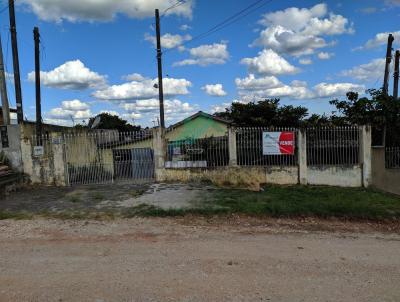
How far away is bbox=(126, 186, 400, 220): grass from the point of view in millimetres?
9242

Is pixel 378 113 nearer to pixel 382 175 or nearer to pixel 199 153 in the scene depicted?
pixel 382 175

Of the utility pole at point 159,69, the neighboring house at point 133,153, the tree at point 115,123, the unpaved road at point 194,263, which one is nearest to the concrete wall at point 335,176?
the neighboring house at point 133,153

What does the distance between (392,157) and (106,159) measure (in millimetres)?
12847

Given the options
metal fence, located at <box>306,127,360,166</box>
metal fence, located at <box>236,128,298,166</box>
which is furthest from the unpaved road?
Answer: metal fence, located at <box>306,127,360,166</box>

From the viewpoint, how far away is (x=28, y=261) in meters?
5.96

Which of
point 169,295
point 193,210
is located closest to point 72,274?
point 169,295

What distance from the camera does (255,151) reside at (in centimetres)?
1494

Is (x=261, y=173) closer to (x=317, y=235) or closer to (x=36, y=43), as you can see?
(x=317, y=235)

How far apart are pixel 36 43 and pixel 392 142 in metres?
17.9

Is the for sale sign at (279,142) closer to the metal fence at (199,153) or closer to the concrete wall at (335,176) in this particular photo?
the concrete wall at (335,176)

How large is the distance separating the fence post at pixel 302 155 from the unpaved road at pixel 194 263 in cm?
677

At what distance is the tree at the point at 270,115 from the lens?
22.9m

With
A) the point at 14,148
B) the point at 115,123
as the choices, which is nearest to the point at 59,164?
the point at 14,148

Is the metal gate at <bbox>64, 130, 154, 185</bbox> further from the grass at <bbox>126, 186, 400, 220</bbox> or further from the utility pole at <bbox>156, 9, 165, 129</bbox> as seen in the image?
the grass at <bbox>126, 186, 400, 220</bbox>
